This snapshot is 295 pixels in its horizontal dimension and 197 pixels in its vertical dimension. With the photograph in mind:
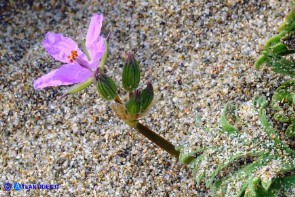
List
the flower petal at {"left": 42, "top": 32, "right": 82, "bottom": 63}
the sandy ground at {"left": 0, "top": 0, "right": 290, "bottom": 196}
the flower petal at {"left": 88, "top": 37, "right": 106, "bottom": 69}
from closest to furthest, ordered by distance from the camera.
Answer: the flower petal at {"left": 88, "top": 37, "right": 106, "bottom": 69} → the flower petal at {"left": 42, "top": 32, "right": 82, "bottom": 63} → the sandy ground at {"left": 0, "top": 0, "right": 290, "bottom": 196}

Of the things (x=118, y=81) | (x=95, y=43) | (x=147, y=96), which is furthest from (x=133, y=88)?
(x=118, y=81)

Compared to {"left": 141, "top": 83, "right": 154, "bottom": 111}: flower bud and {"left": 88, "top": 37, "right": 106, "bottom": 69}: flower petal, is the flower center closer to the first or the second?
{"left": 88, "top": 37, "right": 106, "bottom": 69}: flower petal

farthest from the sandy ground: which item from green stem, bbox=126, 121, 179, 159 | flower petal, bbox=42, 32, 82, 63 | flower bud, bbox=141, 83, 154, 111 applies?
flower petal, bbox=42, 32, 82, 63

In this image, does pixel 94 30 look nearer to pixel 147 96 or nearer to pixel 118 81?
pixel 147 96

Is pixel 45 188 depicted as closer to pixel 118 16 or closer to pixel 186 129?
pixel 186 129

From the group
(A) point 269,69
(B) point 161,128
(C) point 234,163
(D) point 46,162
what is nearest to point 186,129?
(B) point 161,128
